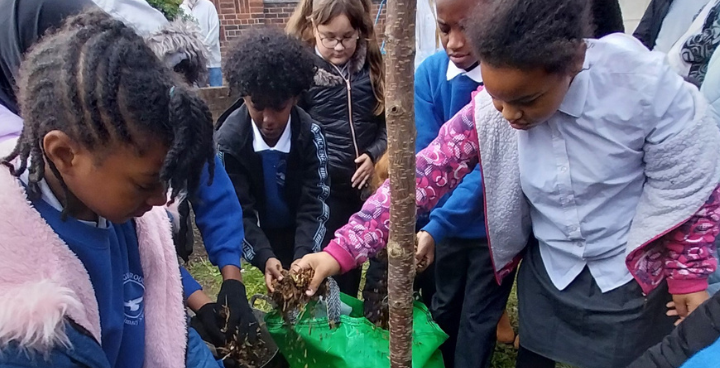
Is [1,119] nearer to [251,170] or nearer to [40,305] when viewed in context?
[40,305]

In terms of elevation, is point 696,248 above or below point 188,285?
above

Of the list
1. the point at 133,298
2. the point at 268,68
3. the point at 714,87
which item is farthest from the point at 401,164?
the point at 714,87

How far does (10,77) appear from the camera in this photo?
5.25 feet

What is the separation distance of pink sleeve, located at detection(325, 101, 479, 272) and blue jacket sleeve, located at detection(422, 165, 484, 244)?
0.84 feet

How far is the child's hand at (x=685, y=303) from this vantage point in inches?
58.6

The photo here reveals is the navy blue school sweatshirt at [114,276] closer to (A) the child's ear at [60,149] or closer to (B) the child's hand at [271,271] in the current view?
(A) the child's ear at [60,149]

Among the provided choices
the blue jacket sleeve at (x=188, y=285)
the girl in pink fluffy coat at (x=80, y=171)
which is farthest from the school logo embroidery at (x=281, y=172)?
the girl in pink fluffy coat at (x=80, y=171)

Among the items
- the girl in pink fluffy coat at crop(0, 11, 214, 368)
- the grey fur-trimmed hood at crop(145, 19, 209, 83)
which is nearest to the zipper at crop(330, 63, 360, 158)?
the grey fur-trimmed hood at crop(145, 19, 209, 83)

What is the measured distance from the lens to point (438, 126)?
2246 mm

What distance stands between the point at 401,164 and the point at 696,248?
2.85ft

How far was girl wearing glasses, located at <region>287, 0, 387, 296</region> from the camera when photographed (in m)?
2.82

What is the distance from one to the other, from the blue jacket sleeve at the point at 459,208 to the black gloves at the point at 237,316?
660mm

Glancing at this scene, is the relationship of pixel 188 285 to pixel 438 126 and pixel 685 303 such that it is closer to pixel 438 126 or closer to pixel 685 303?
pixel 438 126

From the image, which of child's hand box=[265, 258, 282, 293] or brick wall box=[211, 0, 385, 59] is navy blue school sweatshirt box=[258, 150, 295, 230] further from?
brick wall box=[211, 0, 385, 59]
